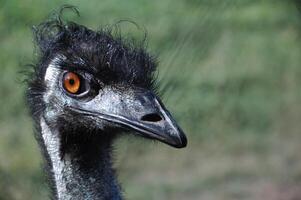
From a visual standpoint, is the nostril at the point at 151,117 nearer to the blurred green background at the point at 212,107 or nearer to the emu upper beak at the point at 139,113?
the emu upper beak at the point at 139,113

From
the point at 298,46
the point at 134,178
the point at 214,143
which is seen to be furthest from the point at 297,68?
the point at 134,178

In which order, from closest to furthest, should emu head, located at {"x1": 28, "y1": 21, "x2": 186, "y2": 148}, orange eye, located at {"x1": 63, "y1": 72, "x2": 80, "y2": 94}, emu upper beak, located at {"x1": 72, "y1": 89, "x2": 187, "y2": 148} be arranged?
emu upper beak, located at {"x1": 72, "y1": 89, "x2": 187, "y2": 148}, emu head, located at {"x1": 28, "y1": 21, "x2": 186, "y2": 148}, orange eye, located at {"x1": 63, "y1": 72, "x2": 80, "y2": 94}

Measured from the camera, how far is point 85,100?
3418mm

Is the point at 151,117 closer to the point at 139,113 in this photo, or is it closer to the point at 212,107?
the point at 139,113

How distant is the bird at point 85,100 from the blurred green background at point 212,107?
0.93 meters

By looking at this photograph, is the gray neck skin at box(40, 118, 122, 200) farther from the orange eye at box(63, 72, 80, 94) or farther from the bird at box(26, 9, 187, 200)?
the orange eye at box(63, 72, 80, 94)

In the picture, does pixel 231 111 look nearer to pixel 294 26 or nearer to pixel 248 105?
pixel 248 105

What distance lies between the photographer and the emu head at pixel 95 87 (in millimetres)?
3305

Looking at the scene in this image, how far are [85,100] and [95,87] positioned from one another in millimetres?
56

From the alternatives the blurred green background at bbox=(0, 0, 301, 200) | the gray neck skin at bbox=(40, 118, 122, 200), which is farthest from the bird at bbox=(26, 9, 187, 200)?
the blurred green background at bbox=(0, 0, 301, 200)

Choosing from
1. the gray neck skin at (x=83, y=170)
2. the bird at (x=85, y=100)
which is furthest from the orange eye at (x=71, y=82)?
the gray neck skin at (x=83, y=170)

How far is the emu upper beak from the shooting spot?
3.20 m

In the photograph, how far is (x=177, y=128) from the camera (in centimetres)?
322

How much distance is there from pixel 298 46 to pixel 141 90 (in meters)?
2.94
